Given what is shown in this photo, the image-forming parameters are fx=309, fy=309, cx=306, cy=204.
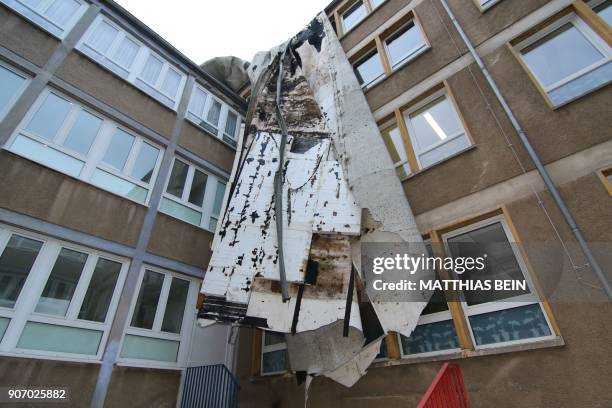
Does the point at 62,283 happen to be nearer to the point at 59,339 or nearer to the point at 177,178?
the point at 59,339

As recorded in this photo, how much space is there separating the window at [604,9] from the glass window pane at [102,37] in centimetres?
1039

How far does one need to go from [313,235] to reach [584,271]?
368 cm

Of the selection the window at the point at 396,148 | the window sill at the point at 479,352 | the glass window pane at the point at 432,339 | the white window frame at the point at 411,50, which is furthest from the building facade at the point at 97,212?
the white window frame at the point at 411,50

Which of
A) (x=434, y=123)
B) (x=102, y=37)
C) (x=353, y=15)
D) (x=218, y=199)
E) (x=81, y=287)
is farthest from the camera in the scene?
(x=353, y=15)

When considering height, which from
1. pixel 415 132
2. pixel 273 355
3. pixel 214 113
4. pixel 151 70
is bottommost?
Answer: pixel 273 355

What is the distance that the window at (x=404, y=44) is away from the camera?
7930mm

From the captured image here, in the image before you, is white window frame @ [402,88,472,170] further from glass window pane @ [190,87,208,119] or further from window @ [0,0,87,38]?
window @ [0,0,87,38]

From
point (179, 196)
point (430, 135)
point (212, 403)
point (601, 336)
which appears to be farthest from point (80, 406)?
point (430, 135)

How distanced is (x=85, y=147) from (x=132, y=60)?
10.6ft

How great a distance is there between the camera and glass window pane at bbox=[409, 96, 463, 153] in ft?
20.9

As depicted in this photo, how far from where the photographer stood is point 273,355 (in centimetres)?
686

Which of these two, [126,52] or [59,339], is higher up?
[126,52]

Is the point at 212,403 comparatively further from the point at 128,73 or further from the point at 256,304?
the point at 128,73

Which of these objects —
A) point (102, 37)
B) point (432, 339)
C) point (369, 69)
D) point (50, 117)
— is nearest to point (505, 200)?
point (432, 339)
